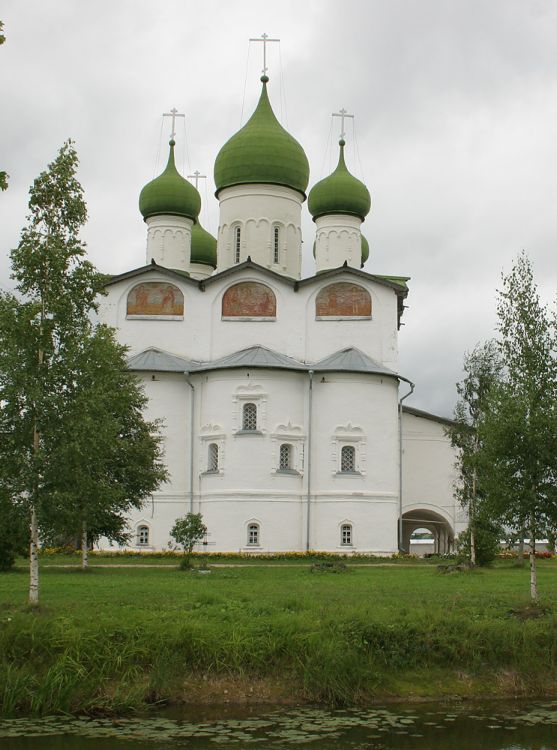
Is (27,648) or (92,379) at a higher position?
(92,379)

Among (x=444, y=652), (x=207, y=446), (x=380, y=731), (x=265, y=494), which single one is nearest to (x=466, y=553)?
(x=265, y=494)

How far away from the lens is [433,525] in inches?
1485

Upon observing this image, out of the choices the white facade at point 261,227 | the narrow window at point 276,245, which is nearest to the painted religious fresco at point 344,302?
the white facade at point 261,227

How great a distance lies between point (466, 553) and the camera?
25.6 metres

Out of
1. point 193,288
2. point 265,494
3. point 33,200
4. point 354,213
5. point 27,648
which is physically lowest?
point 27,648

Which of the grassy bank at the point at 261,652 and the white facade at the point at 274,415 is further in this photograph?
the white facade at the point at 274,415

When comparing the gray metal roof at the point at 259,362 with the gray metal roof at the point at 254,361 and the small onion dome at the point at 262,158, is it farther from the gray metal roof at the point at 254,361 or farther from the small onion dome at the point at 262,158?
the small onion dome at the point at 262,158

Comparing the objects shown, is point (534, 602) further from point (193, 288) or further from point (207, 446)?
point (193, 288)

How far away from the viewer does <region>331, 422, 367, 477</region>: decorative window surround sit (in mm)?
31328

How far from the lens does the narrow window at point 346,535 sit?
31.0 metres

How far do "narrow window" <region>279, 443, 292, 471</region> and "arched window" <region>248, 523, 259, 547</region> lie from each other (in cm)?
201

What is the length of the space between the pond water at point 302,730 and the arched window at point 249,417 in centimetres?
1892

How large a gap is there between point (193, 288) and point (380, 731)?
2346 cm

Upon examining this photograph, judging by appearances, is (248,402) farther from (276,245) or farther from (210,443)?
(276,245)
